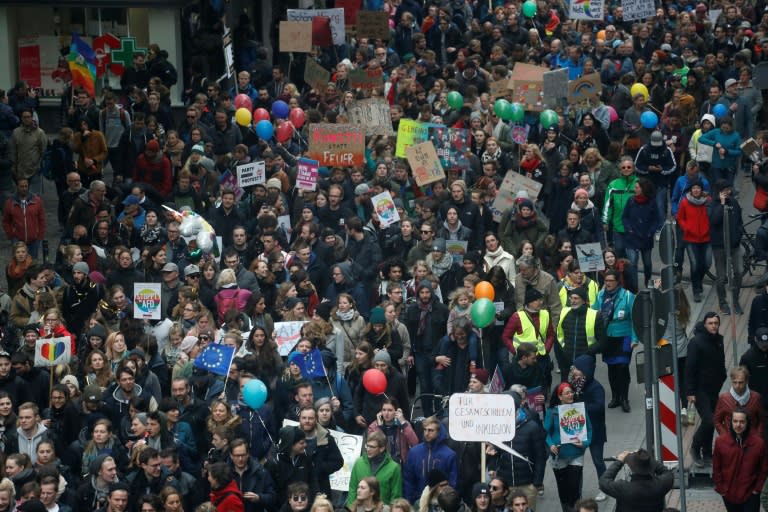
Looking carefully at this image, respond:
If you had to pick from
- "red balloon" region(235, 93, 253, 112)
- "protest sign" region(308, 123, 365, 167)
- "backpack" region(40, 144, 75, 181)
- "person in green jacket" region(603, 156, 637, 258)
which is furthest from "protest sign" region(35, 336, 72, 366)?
"red balloon" region(235, 93, 253, 112)

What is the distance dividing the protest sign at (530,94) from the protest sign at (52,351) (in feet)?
34.4

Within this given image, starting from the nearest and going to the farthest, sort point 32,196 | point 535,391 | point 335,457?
1. point 335,457
2. point 535,391
3. point 32,196

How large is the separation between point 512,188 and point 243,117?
504 centimetres

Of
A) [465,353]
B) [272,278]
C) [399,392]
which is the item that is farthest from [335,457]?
[272,278]

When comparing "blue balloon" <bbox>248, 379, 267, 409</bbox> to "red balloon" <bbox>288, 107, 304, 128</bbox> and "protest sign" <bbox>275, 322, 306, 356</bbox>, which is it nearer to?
"protest sign" <bbox>275, 322, 306, 356</bbox>

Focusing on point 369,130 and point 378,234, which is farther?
point 369,130

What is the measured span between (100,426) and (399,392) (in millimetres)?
2966

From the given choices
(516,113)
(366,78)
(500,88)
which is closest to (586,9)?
(366,78)

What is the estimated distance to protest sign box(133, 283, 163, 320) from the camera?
19.2 m

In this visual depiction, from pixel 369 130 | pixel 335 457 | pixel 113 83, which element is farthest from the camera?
pixel 113 83

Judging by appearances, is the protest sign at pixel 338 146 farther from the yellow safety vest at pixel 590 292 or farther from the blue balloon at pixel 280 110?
the yellow safety vest at pixel 590 292

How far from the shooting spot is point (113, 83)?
104ft

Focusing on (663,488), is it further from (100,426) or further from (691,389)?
(100,426)

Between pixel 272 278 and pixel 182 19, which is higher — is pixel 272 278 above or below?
below
